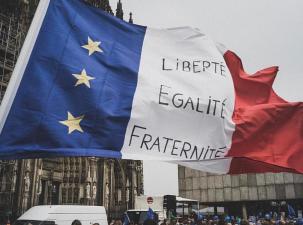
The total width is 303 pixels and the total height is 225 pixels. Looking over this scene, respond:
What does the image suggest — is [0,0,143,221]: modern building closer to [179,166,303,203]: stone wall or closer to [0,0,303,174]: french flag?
[179,166,303,203]: stone wall

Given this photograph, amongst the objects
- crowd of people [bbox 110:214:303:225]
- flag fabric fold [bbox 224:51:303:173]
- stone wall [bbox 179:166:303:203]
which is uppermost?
stone wall [bbox 179:166:303:203]

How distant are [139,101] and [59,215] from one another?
13.2 meters

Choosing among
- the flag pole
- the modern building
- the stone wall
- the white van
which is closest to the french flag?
the flag pole

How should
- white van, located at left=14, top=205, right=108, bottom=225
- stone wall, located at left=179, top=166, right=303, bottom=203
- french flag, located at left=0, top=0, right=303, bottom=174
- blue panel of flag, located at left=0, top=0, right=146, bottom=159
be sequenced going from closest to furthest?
blue panel of flag, located at left=0, top=0, right=146, bottom=159
french flag, located at left=0, top=0, right=303, bottom=174
white van, located at left=14, top=205, right=108, bottom=225
stone wall, located at left=179, top=166, right=303, bottom=203

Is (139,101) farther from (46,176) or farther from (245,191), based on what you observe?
(245,191)

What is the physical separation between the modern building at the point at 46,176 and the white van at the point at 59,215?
441 inches

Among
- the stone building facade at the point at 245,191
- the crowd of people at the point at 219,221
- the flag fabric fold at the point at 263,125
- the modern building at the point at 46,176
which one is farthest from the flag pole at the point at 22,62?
the stone building facade at the point at 245,191

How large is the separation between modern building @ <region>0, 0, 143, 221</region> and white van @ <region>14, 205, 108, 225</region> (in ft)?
36.7

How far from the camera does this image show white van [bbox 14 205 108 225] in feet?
56.0

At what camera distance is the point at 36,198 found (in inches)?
1280

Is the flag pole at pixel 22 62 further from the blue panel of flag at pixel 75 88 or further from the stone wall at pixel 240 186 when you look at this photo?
the stone wall at pixel 240 186

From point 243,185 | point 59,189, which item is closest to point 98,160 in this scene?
point 59,189

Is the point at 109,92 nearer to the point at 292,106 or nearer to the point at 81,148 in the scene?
the point at 81,148

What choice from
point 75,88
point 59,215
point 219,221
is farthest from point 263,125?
point 59,215
